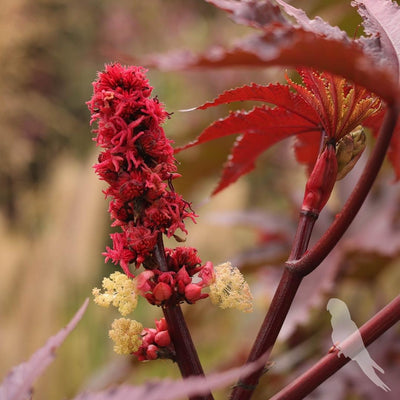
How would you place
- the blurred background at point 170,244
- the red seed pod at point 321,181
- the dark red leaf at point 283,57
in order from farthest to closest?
the blurred background at point 170,244
the red seed pod at point 321,181
the dark red leaf at point 283,57

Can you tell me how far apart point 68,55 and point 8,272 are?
2.47 m

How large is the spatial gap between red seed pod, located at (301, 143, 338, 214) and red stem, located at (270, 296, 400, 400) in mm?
59

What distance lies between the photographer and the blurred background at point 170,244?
27.8 inches

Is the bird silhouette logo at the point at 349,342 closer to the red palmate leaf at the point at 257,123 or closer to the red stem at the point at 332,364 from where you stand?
the red stem at the point at 332,364

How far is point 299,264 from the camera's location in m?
0.26

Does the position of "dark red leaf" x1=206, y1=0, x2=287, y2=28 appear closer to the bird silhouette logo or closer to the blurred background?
the blurred background

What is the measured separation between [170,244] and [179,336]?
1.34 m

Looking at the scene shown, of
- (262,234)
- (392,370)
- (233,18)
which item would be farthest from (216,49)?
(262,234)

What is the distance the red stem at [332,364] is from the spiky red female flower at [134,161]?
90 millimetres

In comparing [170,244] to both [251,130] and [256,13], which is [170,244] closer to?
[251,130]

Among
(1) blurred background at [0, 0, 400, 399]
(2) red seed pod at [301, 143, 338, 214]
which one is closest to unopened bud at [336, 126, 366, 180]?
(2) red seed pod at [301, 143, 338, 214]

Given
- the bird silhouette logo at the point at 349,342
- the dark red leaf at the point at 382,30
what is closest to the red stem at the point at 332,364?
the bird silhouette logo at the point at 349,342

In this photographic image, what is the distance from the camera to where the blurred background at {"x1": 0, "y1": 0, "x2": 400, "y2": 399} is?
0.71 metres

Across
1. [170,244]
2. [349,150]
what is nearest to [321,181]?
[349,150]
